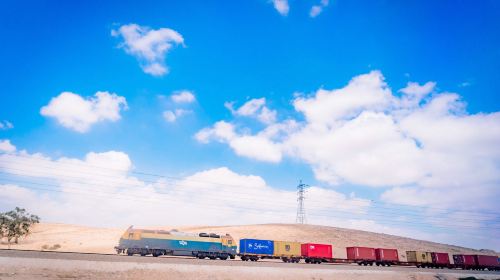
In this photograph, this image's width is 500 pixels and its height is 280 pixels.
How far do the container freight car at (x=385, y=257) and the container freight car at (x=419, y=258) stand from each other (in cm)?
334

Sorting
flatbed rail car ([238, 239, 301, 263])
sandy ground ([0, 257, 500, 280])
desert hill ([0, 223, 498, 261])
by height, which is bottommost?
sandy ground ([0, 257, 500, 280])

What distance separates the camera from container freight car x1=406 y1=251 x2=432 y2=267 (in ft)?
172

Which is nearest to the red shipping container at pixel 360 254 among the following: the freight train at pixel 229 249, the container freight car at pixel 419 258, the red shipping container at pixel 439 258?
the freight train at pixel 229 249

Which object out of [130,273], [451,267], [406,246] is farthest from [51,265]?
[406,246]

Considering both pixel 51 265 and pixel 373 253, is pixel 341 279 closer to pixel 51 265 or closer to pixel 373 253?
pixel 373 253

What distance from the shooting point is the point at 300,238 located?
86625 mm

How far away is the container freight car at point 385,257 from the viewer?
50.7 m

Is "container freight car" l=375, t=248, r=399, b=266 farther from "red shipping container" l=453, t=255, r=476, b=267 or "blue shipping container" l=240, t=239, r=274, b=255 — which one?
"blue shipping container" l=240, t=239, r=274, b=255

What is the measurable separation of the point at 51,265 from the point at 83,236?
64676 millimetres

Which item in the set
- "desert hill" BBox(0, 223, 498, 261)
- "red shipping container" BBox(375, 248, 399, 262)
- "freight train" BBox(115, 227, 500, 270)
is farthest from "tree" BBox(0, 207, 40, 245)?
"red shipping container" BBox(375, 248, 399, 262)

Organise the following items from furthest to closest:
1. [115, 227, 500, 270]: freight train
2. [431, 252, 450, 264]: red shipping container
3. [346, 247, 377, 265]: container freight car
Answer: [431, 252, 450, 264]: red shipping container < [346, 247, 377, 265]: container freight car < [115, 227, 500, 270]: freight train

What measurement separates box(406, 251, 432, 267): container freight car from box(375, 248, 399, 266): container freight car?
3.34m

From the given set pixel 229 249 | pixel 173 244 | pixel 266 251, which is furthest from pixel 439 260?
pixel 173 244

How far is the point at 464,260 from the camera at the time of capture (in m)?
58.5
